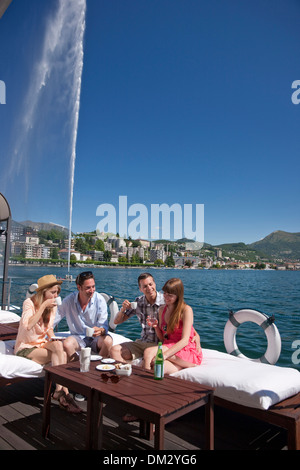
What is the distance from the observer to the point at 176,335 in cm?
253

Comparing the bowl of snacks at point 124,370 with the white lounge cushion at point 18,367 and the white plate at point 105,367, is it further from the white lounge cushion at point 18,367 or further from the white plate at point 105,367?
the white lounge cushion at point 18,367

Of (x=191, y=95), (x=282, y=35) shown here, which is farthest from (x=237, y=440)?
(x=191, y=95)

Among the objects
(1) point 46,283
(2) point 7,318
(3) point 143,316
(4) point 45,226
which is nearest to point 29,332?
(1) point 46,283

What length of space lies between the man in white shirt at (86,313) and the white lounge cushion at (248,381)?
89 centimetres

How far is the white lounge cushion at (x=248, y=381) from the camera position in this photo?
2.01m

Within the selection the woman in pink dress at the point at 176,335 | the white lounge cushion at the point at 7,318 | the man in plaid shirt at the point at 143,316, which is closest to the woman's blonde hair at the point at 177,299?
the woman in pink dress at the point at 176,335

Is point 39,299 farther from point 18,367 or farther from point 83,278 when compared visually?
point 18,367

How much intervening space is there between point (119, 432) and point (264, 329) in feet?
6.07

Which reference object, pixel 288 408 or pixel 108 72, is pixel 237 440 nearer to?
pixel 288 408

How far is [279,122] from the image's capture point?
27.8 metres

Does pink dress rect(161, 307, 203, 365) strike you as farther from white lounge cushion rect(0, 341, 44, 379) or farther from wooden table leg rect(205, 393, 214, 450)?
white lounge cushion rect(0, 341, 44, 379)

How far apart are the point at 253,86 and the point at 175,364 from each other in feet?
80.2

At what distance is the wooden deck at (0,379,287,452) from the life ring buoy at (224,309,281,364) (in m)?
0.82

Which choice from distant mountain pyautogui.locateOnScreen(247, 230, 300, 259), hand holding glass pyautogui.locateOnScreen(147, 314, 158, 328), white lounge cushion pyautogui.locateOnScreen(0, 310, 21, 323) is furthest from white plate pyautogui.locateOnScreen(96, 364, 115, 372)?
distant mountain pyautogui.locateOnScreen(247, 230, 300, 259)
